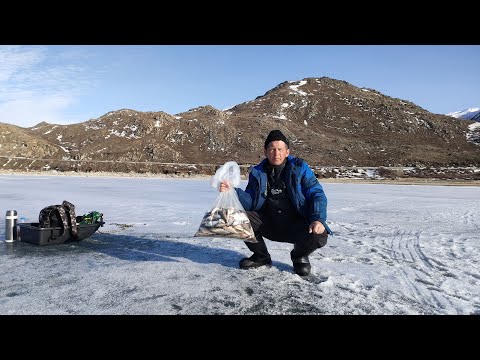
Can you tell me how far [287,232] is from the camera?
152 inches

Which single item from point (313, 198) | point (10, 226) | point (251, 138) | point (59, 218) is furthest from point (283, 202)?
point (251, 138)

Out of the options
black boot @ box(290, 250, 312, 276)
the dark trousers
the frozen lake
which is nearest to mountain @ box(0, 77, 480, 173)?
the frozen lake

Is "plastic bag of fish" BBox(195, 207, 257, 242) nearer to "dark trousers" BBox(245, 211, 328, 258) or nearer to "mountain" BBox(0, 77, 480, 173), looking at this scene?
"dark trousers" BBox(245, 211, 328, 258)

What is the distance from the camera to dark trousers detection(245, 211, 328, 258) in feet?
12.0

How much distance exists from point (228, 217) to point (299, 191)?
0.76 metres

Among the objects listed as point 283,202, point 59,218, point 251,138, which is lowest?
point 59,218

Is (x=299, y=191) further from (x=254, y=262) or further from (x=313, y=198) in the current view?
(x=254, y=262)

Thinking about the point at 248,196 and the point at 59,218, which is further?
the point at 59,218

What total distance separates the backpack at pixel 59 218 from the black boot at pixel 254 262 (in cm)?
257

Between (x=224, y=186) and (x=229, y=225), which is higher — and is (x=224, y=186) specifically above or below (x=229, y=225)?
above

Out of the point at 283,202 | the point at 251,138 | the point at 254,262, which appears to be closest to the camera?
the point at 283,202

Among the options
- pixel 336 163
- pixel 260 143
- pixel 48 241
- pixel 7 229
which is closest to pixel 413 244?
pixel 48 241

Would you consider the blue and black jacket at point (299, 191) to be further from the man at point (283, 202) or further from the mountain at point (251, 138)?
the mountain at point (251, 138)

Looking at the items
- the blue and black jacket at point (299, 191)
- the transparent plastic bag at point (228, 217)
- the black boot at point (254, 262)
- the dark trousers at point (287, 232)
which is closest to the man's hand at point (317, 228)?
the blue and black jacket at point (299, 191)
